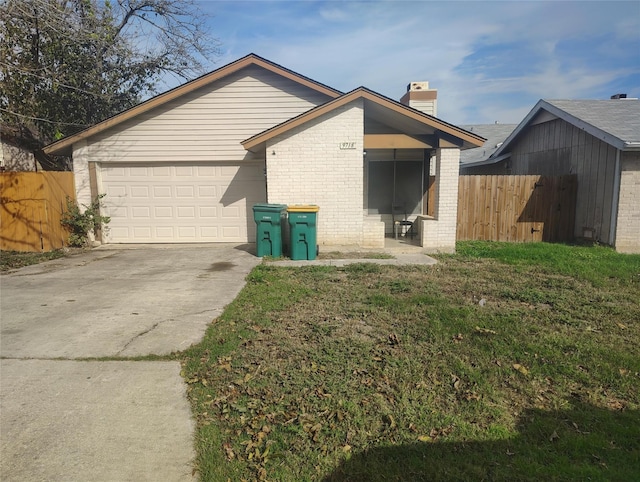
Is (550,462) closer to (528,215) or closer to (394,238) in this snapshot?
(394,238)

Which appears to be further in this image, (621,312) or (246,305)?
(246,305)

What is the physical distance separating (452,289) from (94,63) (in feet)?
49.0

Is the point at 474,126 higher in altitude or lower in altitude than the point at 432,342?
higher

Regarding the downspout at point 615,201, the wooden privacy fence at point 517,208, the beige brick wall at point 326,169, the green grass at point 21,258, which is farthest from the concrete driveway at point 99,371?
the downspout at point 615,201

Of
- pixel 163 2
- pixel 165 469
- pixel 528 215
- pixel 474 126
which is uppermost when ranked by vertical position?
pixel 163 2

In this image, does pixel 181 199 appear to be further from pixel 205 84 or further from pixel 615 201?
pixel 615 201

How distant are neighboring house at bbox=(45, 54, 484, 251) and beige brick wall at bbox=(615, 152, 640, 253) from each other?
4444 millimetres

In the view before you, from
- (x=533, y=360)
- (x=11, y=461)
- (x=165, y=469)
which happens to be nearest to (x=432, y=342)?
(x=533, y=360)

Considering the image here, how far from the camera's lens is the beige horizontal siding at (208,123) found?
38.0 ft

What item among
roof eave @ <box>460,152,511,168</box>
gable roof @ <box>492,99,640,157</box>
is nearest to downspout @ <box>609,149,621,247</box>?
gable roof @ <box>492,99,640,157</box>

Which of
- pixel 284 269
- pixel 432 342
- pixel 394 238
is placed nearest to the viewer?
pixel 432 342

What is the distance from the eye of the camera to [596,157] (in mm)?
11469

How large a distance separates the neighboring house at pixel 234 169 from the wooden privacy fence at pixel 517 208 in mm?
1526

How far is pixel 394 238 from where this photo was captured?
12.2 meters
